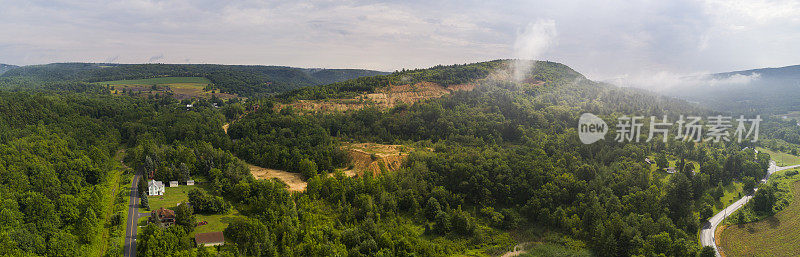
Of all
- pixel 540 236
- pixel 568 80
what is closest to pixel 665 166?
pixel 540 236

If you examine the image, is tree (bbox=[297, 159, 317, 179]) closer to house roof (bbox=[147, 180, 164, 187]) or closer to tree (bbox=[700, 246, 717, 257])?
house roof (bbox=[147, 180, 164, 187])

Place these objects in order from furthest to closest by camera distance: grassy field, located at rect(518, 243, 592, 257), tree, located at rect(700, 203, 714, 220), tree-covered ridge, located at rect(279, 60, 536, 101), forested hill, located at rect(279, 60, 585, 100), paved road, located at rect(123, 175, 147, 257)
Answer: forested hill, located at rect(279, 60, 585, 100)
tree-covered ridge, located at rect(279, 60, 536, 101)
tree, located at rect(700, 203, 714, 220)
grassy field, located at rect(518, 243, 592, 257)
paved road, located at rect(123, 175, 147, 257)

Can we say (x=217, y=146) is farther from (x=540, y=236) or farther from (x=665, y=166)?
(x=665, y=166)

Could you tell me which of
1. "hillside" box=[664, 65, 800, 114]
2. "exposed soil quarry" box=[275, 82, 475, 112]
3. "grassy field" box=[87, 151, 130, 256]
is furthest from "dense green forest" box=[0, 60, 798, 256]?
"hillside" box=[664, 65, 800, 114]

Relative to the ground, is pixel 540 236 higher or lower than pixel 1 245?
lower

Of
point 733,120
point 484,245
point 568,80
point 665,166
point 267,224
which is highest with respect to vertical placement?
point 568,80

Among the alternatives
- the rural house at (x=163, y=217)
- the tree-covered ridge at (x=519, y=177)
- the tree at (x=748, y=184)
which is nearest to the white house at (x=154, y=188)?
the rural house at (x=163, y=217)
